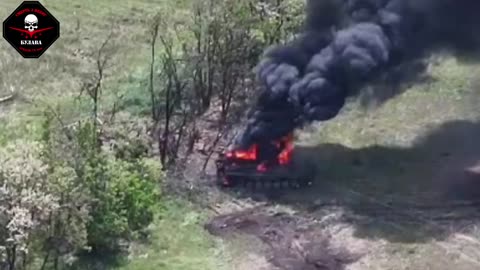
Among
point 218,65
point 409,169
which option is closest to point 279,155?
point 409,169

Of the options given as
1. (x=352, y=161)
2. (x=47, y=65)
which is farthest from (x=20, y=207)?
(x=47, y=65)

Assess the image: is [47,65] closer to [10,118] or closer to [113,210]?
[10,118]

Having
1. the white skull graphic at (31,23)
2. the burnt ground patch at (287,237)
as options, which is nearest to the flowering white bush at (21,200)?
the burnt ground patch at (287,237)

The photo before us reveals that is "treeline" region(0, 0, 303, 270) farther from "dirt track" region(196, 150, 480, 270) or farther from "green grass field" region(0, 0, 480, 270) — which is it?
"dirt track" region(196, 150, 480, 270)

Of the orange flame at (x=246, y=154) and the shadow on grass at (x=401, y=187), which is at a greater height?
the orange flame at (x=246, y=154)

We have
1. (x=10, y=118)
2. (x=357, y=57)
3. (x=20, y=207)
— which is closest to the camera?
(x=20, y=207)

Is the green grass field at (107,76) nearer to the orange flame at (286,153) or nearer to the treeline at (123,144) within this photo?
the treeline at (123,144)
